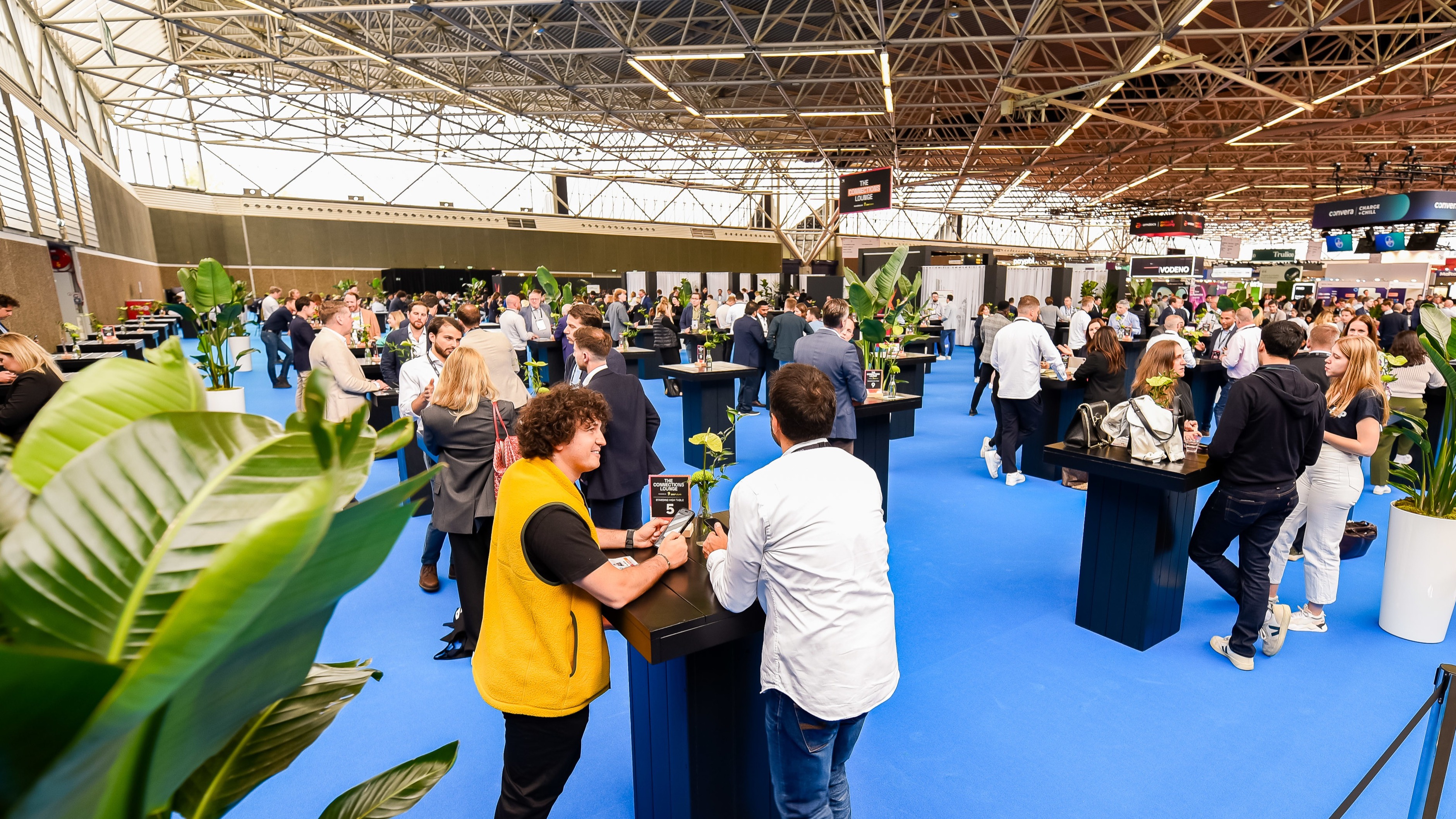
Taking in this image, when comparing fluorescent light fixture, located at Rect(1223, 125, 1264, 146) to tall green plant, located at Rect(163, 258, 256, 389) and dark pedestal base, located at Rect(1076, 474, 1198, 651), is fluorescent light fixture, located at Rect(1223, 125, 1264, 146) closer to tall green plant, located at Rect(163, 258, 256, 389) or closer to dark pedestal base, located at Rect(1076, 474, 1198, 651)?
dark pedestal base, located at Rect(1076, 474, 1198, 651)

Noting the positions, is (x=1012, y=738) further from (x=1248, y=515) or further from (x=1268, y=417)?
(x=1268, y=417)

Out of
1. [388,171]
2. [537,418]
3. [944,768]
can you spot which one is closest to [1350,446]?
Answer: [944,768]

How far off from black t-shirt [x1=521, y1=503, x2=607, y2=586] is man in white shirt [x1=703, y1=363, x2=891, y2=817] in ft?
1.14

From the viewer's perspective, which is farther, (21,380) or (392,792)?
(21,380)

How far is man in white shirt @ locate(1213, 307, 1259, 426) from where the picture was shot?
667cm

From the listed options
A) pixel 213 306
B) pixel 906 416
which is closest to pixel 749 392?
pixel 906 416

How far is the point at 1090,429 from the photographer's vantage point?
11.9 ft

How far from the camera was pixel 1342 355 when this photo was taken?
361 cm

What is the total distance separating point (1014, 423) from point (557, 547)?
208 inches

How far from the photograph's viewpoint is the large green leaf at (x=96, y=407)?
453mm

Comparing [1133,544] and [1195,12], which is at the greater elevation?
[1195,12]

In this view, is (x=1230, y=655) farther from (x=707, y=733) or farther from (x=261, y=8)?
(x=261, y=8)

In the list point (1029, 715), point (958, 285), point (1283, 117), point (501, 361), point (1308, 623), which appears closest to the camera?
point (1029, 715)

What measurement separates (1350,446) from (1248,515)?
86 centimetres
